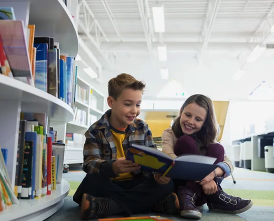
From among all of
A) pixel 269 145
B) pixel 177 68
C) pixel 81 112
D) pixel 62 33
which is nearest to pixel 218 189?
pixel 62 33

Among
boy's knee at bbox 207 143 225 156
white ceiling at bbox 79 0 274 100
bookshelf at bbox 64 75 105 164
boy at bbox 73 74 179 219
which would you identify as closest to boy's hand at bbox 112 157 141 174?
boy at bbox 73 74 179 219

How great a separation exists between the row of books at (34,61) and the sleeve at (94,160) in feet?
0.83

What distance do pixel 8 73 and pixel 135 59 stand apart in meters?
8.88

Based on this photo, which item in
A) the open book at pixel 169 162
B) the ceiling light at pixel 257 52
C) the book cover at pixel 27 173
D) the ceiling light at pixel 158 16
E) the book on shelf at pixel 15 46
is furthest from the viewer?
the ceiling light at pixel 257 52

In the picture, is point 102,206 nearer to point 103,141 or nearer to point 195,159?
point 103,141

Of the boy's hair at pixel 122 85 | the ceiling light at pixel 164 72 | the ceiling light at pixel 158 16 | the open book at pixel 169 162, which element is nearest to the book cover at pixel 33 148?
the open book at pixel 169 162

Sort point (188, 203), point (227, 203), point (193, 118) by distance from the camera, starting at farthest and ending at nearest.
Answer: point (193, 118) < point (227, 203) < point (188, 203)

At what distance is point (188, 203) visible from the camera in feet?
4.66

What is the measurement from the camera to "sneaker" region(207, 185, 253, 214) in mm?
1492

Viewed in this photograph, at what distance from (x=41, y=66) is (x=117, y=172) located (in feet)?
Result: 1.70

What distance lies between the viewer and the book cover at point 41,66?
1.28m

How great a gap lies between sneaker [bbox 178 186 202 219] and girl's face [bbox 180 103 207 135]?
32 cm

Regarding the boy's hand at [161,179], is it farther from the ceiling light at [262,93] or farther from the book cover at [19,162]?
the ceiling light at [262,93]

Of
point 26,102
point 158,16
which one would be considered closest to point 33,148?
point 26,102
